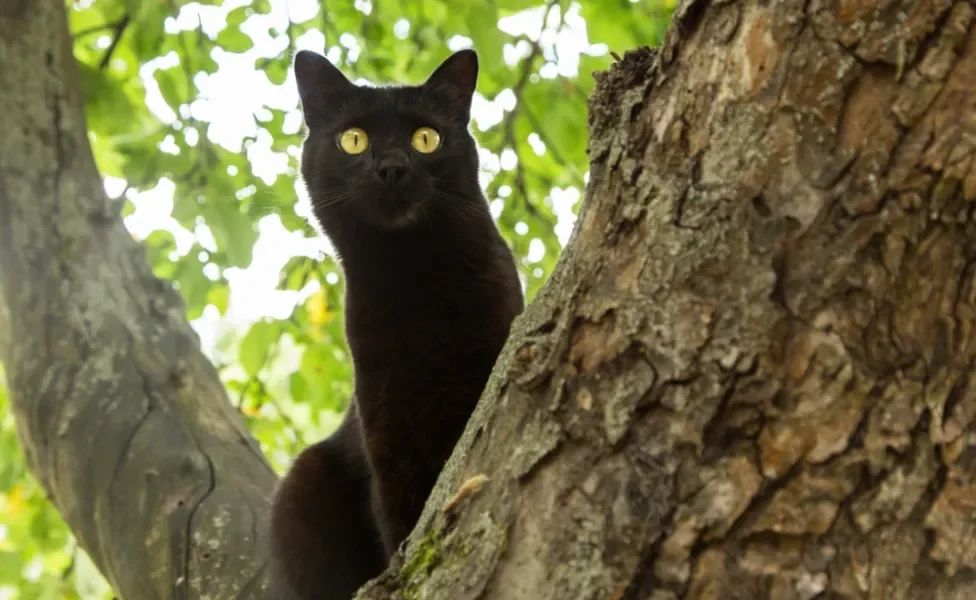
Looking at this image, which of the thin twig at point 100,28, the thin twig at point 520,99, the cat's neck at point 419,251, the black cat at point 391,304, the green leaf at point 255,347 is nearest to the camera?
the black cat at point 391,304

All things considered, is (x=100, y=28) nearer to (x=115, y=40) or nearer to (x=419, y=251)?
(x=115, y=40)

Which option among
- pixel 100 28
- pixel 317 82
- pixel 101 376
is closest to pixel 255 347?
pixel 101 376

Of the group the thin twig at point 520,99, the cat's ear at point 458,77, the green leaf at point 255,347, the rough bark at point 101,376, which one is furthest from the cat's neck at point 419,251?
the thin twig at point 520,99

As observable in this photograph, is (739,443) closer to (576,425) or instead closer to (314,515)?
(576,425)

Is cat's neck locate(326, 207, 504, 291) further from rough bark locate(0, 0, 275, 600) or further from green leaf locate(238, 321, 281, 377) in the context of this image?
green leaf locate(238, 321, 281, 377)

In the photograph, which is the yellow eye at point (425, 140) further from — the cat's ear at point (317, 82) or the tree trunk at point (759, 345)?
the tree trunk at point (759, 345)

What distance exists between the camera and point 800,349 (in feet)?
2.84

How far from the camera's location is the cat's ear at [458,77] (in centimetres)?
228

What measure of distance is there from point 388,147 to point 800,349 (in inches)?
55.6

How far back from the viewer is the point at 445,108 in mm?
2256

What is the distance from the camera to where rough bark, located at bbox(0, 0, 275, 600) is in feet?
6.60

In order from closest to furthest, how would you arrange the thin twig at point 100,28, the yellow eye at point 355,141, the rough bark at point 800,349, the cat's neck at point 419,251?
1. the rough bark at point 800,349
2. the cat's neck at point 419,251
3. the yellow eye at point 355,141
4. the thin twig at point 100,28

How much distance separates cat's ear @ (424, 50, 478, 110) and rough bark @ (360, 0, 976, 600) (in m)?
1.42

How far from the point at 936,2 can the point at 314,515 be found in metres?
1.71
